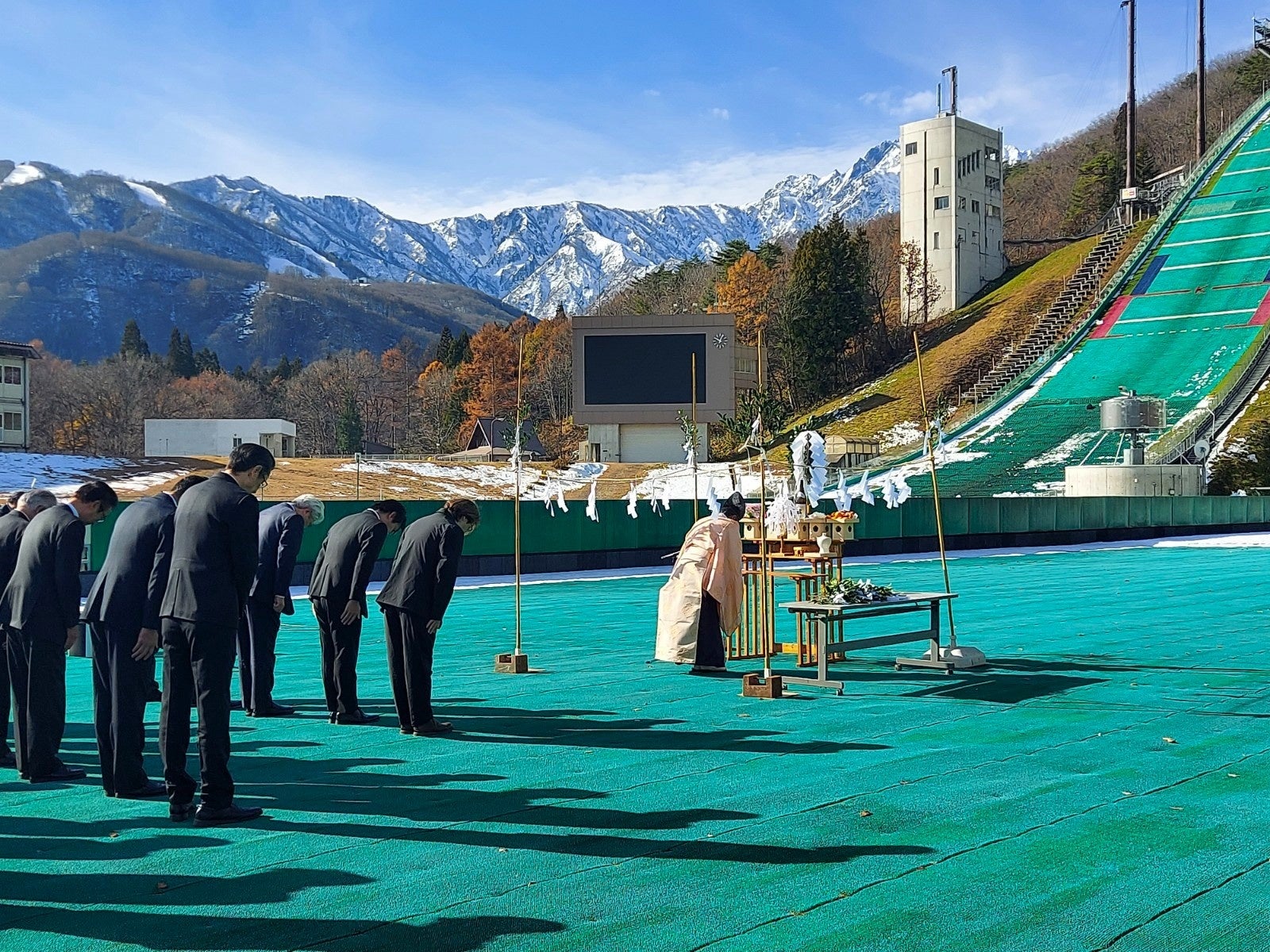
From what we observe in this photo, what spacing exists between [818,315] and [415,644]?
82.0 m

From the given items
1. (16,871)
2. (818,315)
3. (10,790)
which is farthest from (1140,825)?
(818,315)

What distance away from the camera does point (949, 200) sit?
95.9 meters

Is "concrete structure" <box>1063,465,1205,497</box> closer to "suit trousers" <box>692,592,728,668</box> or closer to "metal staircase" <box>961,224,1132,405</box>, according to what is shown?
"metal staircase" <box>961,224,1132,405</box>

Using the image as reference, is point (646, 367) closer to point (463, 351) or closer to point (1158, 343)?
point (1158, 343)

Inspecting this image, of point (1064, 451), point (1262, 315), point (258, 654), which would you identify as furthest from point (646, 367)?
point (258, 654)

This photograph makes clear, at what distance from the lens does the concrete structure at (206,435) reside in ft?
244

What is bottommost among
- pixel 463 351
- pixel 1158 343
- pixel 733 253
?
pixel 1158 343

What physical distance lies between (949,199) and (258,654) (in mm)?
91110

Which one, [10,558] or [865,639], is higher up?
[10,558]

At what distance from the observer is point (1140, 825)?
7152mm

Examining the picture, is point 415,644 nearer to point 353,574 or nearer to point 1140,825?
point 353,574

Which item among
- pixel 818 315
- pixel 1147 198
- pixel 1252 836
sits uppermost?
pixel 1147 198

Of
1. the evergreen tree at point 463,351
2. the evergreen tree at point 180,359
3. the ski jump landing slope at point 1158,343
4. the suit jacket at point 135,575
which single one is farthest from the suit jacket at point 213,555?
the evergreen tree at point 180,359

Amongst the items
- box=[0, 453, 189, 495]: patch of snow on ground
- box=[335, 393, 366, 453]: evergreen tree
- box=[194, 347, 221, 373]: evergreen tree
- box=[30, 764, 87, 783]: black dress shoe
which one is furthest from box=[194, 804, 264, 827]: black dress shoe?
box=[194, 347, 221, 373]: evergreen tree
